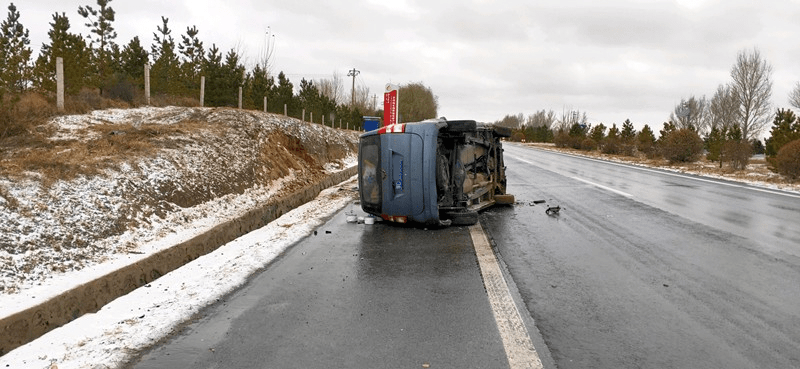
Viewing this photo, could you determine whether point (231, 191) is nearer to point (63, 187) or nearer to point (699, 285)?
point (63, 187)

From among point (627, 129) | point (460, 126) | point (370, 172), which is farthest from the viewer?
point (627, 129)

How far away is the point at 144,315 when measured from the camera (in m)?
3.51

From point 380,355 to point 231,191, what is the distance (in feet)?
23.7

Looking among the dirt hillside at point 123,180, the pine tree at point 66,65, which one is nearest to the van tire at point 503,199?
the dirt hillside at point 123,180

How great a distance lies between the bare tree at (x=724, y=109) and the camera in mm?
53888

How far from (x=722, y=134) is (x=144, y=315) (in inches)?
1453

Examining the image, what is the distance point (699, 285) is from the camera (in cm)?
407

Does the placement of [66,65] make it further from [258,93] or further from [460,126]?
[460,126]

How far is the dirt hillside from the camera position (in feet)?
15.4

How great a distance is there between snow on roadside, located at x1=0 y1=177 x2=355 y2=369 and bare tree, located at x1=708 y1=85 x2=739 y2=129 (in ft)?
201

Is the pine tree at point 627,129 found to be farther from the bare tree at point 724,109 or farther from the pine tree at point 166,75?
the pine tree at point 166,75

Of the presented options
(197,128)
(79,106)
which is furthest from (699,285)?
(79,106)

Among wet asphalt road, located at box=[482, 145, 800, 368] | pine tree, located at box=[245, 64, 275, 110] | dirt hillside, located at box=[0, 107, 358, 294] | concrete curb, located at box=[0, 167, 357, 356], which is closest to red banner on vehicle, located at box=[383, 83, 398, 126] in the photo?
dirt hillside, located at box=[0, 107, 358, 294]

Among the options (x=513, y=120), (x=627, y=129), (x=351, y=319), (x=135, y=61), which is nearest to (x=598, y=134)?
(x=627, y=129)
